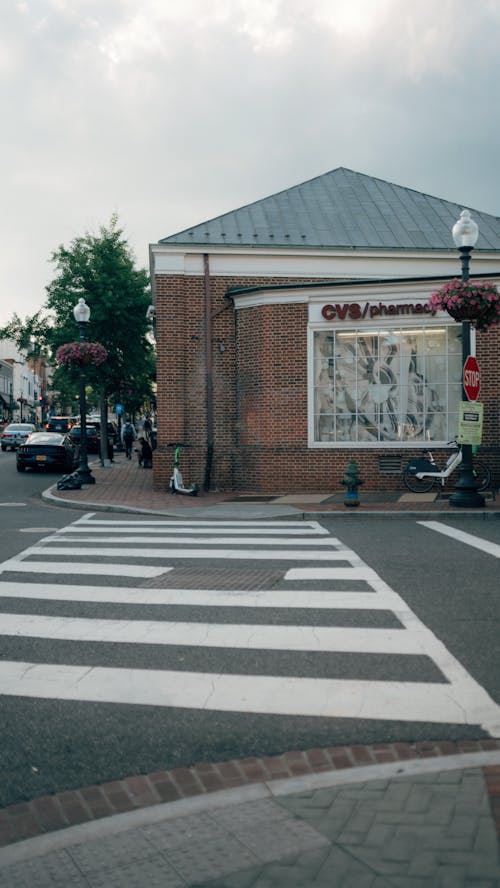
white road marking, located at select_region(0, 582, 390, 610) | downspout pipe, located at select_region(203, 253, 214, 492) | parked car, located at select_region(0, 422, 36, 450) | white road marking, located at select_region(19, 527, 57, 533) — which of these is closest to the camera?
white road marking, located at select_region(0, 582, 390, 610)

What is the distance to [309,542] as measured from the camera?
11570mm

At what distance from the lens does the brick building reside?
19.2 m

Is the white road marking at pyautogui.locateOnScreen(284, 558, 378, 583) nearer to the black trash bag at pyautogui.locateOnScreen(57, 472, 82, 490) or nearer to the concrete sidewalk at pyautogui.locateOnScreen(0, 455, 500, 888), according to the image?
the concrete sidewalk at pyautogui.locateOnScreen(0, 455, 500, 888)

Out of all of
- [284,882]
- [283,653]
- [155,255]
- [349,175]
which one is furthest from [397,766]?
[349,175]

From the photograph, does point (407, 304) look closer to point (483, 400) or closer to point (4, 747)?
point (483, 400)

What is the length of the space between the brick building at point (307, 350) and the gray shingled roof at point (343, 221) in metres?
0.07

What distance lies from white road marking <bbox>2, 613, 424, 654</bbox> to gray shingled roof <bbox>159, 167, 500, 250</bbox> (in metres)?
14.5

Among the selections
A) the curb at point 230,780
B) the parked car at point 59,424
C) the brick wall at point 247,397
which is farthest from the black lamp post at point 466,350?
the parked car at point 59,424

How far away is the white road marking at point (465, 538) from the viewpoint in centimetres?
1062

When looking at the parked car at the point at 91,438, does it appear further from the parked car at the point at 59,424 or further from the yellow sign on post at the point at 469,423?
the yellow sign on post at the point at 469,423

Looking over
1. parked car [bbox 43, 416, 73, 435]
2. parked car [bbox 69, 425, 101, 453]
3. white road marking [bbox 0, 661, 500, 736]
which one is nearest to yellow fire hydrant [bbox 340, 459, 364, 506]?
white road marking [bbox 0, 661, 500, 736]

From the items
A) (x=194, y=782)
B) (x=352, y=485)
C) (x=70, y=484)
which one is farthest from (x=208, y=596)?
(x=70, y=484)

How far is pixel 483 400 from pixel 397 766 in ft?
51.6

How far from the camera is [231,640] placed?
6.46m
